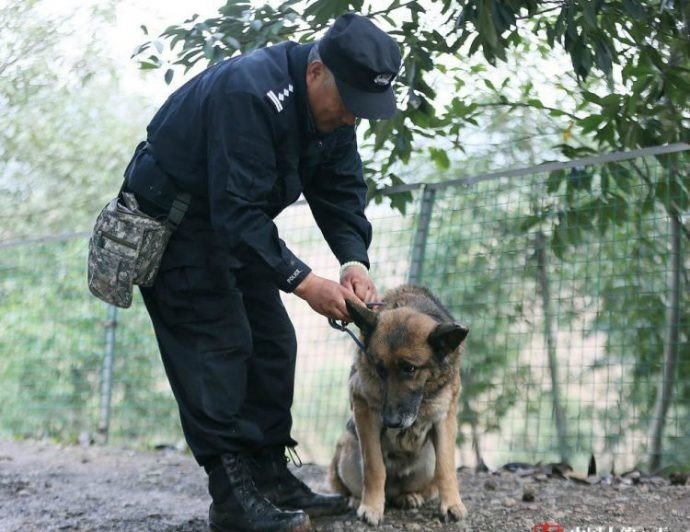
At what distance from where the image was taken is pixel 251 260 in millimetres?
3771

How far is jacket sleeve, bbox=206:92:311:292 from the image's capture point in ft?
11.9

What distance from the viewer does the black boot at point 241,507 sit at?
3.94 metres

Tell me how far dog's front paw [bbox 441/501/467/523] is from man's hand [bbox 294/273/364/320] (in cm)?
116

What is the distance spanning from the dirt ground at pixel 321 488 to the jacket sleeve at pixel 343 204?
1.33 metres

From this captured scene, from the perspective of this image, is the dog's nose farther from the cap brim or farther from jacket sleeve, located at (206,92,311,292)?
the cap brim

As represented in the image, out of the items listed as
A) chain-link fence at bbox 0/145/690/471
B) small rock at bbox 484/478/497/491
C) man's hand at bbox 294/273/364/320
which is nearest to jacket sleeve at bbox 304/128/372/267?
man's hand at bbox 294/273/364/320

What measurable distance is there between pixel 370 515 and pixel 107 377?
4873mm

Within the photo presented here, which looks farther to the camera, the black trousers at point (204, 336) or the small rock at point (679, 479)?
the small rock at point (679, 479)

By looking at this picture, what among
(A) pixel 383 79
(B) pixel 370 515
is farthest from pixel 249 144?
(B) pixel 370 515

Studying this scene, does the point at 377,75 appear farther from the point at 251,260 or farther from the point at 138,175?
the point at 138,175

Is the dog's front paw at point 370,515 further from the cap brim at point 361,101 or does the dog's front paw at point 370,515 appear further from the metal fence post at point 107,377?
the metal fence post at point 107,377

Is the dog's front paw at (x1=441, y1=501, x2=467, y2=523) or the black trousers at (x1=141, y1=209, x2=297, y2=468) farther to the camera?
the dog's front paw at (x1=441, y1=501, x2=467, y2=523)

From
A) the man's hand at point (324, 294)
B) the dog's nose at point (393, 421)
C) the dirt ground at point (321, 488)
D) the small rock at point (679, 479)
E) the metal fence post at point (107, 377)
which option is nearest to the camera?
the man's hand at point (324, 294)

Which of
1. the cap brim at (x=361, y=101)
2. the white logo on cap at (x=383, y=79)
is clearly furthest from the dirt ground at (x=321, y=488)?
the white logo on cap at (x=383, y=79)
